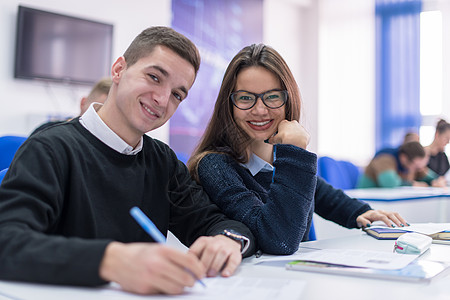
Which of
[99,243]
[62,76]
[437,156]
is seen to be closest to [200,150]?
[99,243]

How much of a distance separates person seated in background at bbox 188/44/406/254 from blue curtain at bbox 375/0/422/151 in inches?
191

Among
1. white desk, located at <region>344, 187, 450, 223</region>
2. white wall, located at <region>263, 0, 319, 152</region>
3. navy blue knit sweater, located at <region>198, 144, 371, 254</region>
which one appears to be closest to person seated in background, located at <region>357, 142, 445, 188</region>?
white desk, located at <region>344, 187, 450, 223</region>

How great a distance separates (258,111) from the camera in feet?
4.89

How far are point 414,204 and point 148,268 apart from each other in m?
2.79

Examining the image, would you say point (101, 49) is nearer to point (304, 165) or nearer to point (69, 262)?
point (304, 165)

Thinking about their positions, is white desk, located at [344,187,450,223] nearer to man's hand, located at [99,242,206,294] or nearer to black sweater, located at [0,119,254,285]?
black sweater, located at [0,119,254,285]

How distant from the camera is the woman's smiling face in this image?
4.93ft

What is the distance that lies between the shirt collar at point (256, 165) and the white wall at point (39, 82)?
8.68 ft

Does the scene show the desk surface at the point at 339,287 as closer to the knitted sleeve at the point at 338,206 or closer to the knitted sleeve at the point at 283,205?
the knitted sleeve at the point at 283,205

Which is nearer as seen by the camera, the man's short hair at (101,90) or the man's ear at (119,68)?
the man's ear at (119,68)

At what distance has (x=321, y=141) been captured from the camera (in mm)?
6840

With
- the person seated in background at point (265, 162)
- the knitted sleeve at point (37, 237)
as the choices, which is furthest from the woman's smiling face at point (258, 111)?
the knitted sleeve at point (37, 237)

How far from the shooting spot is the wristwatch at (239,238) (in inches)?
42.8

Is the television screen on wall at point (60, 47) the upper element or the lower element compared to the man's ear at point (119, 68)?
upper
